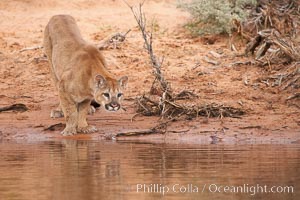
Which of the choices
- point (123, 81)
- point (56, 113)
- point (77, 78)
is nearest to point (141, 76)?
point (56, 113)

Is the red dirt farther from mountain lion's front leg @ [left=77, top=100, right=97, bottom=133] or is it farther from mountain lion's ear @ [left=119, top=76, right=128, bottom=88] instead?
mountain lion's ear @ [left=119, top=76, right=128, bottom=88]

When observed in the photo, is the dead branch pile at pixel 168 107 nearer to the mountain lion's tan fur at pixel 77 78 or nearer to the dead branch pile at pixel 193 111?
the dead branch pile at pixel 193 111

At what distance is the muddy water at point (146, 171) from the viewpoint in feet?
32.6

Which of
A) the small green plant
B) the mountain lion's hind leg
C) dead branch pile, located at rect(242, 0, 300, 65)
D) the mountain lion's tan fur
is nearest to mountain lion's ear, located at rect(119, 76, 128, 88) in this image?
the mountain lion's tan fur

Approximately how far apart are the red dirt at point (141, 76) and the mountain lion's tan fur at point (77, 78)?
382mm

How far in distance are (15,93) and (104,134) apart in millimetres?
2608

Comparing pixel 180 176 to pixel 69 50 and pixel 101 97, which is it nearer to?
pixel 101 97

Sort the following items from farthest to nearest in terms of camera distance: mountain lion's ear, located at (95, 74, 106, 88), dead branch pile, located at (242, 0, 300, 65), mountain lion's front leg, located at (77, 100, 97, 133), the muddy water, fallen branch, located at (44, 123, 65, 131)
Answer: dead branch pile, located at (242, 0, 300, 65)
fallen branch, located at (44, 123, 65, 131)
mountain lion's front leg, located at (77, 100, 97, 133)
mountain lion's ear, located at (95, 74, 106, 88)
the muddy water

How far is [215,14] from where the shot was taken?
18844 mm

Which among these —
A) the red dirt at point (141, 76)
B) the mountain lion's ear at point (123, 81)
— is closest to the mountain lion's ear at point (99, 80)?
the mountain lion's ear at point (123, 81)

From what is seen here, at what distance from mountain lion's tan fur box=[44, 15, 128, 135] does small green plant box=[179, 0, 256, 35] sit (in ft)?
12.6

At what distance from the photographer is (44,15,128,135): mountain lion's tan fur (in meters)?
14.1

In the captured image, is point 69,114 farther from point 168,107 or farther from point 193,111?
point 193,111

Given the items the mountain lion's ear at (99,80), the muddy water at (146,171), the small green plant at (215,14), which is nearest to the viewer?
the muddy water at (146,171)
